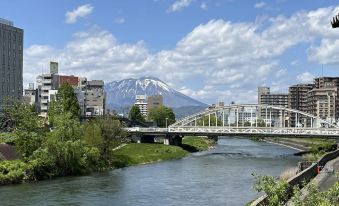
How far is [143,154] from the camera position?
325 feet

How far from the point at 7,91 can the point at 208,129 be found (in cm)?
7576

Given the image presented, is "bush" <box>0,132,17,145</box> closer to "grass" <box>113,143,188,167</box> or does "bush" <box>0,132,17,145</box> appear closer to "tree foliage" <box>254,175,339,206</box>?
"grass" <box>113,143,188,167</box>

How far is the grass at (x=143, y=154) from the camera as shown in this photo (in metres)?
87.6

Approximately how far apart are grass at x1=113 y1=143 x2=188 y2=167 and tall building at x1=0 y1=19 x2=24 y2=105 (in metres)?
68.4

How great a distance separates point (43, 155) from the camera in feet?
211

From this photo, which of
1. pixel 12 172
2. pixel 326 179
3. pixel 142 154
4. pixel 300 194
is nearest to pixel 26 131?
pixel 12 172

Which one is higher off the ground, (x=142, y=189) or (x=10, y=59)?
(x=10, y=59)

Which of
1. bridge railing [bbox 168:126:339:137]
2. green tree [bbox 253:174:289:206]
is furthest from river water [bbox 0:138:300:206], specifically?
bridge railing [bbox 168:126:339:137]

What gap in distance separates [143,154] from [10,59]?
8637 centimetres

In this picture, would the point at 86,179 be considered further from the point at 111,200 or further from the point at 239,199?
the point at 239,199

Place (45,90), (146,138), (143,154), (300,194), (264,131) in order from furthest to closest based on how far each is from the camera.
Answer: (45,90) < (146,138) < (264,131) < (143,154) < (300,194)

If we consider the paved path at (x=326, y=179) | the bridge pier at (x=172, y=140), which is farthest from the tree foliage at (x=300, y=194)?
the bridge pier at (x=172, y=140)

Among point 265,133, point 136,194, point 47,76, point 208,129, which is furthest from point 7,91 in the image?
point 136,194

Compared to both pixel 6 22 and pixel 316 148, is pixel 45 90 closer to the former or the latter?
pixel 6 22
